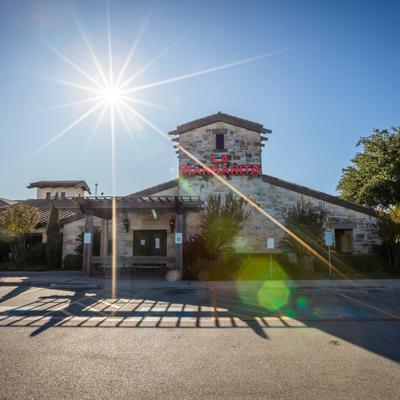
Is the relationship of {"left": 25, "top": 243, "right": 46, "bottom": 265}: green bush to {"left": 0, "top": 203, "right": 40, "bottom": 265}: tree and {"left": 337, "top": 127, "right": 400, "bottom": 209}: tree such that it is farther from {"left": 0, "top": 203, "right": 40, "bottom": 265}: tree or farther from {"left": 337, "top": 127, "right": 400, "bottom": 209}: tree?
{"left": 337, "top": 127, "right": 400, "bottom": 209}: tree

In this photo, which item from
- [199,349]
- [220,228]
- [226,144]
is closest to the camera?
[199,349]

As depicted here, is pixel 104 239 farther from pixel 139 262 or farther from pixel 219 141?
pixel 219 141

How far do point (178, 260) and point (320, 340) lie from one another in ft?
32.0

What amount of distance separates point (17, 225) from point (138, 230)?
704 cm

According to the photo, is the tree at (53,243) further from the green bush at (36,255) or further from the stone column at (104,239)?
the stone column at (104,239)

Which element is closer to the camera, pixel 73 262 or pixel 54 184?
pixel 73 262

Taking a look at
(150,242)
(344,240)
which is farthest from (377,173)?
(150,242)

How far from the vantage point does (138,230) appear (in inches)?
742

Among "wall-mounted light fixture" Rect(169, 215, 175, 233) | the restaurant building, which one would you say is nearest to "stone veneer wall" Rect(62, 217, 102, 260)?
the restaurant building

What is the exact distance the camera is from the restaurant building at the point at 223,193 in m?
18.6

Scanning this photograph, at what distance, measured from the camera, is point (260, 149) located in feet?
66.7

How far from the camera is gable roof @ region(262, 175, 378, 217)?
1866 centimetres

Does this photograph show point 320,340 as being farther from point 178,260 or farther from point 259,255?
point 259,255

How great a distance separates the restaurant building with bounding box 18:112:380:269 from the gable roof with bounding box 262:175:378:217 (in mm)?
54
